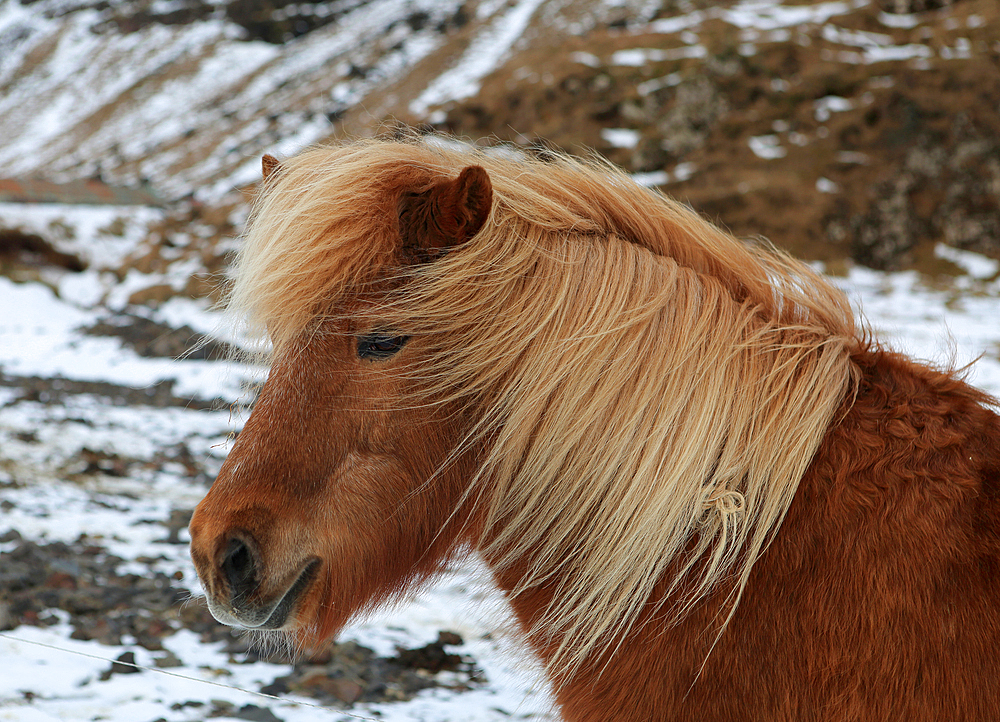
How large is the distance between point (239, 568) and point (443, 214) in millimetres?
906

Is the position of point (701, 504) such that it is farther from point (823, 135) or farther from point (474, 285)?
point (823, 135)

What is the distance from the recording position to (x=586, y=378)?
5.19ft

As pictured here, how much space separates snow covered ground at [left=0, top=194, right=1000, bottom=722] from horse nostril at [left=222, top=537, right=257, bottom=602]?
0.47m

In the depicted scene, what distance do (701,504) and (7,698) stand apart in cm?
231

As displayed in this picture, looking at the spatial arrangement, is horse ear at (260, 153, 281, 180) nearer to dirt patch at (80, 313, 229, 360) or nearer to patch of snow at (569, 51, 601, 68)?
dirt patch at (80, 313, 229, 360)

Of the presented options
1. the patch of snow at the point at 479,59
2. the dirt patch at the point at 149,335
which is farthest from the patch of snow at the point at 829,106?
the dirt patch at the point at 149,335

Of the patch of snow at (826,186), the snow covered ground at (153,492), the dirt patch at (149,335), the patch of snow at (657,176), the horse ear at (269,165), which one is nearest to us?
the horse ear at (269,165)

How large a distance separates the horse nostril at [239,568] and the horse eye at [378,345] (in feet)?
1.62

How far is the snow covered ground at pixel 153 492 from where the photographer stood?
2.32 metres

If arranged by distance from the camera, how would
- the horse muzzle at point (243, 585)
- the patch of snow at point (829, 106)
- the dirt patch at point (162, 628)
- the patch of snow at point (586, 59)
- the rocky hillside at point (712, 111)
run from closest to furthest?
the horse muzzle at point (243, 585) → the dirt patch at point (162, 628) → the rocky hillside at point (712, 111) → the patch of snow at point (829, 106) → the patch of snow at point (586, 59)

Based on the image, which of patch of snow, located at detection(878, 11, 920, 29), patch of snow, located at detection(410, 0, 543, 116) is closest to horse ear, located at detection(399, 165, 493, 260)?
patch of snow, located at detection(410, 0, 543, 116)

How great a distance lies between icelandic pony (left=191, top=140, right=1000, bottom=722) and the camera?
143 cm

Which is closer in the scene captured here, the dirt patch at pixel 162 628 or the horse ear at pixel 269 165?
the horse ear at pixel 269 165

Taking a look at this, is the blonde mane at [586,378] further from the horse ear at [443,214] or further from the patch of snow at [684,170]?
the patch of snow at [684,170]
